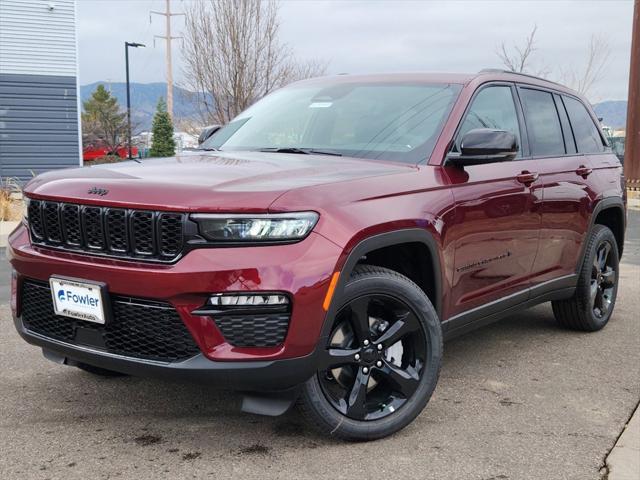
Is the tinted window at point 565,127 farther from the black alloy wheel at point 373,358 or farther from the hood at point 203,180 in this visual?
the black alloy wheel at point 373,358

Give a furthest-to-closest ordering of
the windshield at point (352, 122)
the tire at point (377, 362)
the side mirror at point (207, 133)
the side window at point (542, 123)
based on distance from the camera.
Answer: the side mirror at point (207, 133)
the side window at point (542, 123)
the windshield at point (352, 122)
the tire at point (377, 362)

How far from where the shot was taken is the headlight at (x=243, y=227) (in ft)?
9.14

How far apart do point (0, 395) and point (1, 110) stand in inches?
719

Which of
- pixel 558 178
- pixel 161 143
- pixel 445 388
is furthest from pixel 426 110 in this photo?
pixel 161 143

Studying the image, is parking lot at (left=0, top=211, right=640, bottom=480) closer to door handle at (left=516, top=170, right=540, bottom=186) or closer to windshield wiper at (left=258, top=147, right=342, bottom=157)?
door handle at (left=516, top=170, right=540, bottom=186)

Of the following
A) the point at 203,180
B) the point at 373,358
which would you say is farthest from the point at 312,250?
the point at 373,358

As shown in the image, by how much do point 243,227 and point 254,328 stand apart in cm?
40

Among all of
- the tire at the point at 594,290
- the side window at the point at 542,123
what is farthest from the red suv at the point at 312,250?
the tire at the point at 594,290

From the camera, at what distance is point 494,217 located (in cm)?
395

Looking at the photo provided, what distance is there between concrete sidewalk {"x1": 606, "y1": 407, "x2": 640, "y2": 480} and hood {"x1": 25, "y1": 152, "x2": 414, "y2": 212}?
1.64 metres

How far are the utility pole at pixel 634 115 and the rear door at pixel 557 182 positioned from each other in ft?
56.2

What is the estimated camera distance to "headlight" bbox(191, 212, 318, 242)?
279cm

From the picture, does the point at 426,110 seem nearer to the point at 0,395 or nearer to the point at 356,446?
the point at 356,446

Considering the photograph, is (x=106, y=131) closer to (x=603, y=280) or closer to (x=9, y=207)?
(x=9, y=207)
